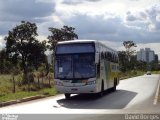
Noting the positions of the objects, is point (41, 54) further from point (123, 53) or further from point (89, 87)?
point (123, 53)

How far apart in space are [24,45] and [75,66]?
74.4ft

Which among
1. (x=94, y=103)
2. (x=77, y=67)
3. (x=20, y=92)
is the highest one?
(x=77, y=67)

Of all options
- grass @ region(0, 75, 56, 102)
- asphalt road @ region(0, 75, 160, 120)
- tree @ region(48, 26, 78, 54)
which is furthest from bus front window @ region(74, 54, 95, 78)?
tree @ region(48, 26, 78, 54)

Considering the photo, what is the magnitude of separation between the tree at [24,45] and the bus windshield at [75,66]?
855 inches

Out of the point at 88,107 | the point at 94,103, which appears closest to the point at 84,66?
the point at 94,103

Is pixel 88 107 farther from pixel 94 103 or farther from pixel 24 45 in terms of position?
pixel 24 45

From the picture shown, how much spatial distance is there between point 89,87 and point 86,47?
7.59 ft

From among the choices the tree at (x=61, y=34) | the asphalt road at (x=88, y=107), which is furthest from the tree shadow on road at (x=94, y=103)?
the tree at (x=61, y=34)

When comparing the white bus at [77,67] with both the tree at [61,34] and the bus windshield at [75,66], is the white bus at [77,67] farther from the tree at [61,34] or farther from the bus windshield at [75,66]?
the tree at [61,34]

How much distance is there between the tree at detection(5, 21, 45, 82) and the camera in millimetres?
48000

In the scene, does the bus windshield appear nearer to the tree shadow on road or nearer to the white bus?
the white bus

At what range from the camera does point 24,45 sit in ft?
157

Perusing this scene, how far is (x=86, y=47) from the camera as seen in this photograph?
86.4 ft

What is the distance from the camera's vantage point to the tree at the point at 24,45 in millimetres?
48000
